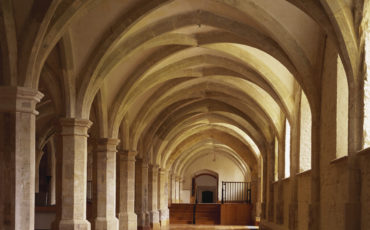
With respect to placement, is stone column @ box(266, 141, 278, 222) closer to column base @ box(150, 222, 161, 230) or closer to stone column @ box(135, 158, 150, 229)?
stone column @ box(135, 158, 150, 229)

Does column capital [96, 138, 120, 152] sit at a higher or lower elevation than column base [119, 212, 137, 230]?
higher

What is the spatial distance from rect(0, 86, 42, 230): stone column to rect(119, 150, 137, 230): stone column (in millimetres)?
9808

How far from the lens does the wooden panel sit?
29750mm

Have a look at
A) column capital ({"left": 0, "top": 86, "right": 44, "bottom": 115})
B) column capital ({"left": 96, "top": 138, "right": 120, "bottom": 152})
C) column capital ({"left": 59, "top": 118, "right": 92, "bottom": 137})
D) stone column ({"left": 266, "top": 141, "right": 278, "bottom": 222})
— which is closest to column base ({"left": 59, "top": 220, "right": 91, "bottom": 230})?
column capital ({"left": 59, "top": 118, "right": 92, "bottom": 137})

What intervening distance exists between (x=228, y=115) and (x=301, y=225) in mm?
11429

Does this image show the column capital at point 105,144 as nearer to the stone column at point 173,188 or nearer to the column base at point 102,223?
the column base at point 102,223

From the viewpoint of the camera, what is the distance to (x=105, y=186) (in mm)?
15023

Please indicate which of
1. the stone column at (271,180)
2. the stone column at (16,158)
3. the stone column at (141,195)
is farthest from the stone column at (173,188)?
the stone column at (16,158)

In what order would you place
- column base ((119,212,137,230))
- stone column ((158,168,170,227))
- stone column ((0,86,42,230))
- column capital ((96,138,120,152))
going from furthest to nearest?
stone column ((158,168,170,227))
column base ((119,212,137,230))
column capital ((96,138,120,152))
stone column ((0,86,42,230))

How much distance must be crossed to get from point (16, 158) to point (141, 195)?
44.3 feet

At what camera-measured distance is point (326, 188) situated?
10406 mm

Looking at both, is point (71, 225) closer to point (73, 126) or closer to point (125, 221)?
point (73, 126)

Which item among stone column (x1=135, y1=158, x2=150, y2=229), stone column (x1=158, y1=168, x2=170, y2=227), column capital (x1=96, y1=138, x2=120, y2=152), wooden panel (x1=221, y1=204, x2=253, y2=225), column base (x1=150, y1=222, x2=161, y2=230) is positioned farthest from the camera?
wooden panel (x1=221, y1=204, x2=253, y2=225)

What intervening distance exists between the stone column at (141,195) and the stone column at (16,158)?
13.2m
